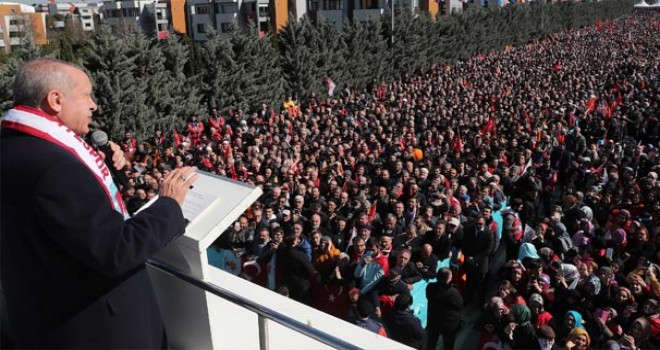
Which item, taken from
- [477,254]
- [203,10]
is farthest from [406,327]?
[203,10]

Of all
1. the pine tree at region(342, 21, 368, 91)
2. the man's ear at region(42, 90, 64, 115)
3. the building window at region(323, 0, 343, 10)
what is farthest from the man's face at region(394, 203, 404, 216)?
the building window at region(323, 0, 343, 10)

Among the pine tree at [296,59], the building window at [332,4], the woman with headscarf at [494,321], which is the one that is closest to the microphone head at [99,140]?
the woman with headscarf at [494,321]

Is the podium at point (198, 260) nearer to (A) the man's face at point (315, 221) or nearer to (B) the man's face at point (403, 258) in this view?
(B) the man's face at point (403, 258)

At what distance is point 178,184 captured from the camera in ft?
5.95

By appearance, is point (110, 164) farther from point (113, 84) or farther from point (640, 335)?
point (113, 84)

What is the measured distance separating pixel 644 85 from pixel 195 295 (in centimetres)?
2109

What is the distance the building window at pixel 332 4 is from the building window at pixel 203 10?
12.1 meters

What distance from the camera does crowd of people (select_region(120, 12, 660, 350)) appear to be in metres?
5.17

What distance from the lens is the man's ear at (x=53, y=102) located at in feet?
5.13

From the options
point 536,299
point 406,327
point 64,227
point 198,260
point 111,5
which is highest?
point 111,5

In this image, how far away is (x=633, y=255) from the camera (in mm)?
6301

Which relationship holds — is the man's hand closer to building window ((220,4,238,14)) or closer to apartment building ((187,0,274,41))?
apartment building ((187,0,274,41))

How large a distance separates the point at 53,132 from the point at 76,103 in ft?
0.44

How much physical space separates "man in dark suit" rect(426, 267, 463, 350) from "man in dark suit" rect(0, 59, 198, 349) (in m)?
4.13
